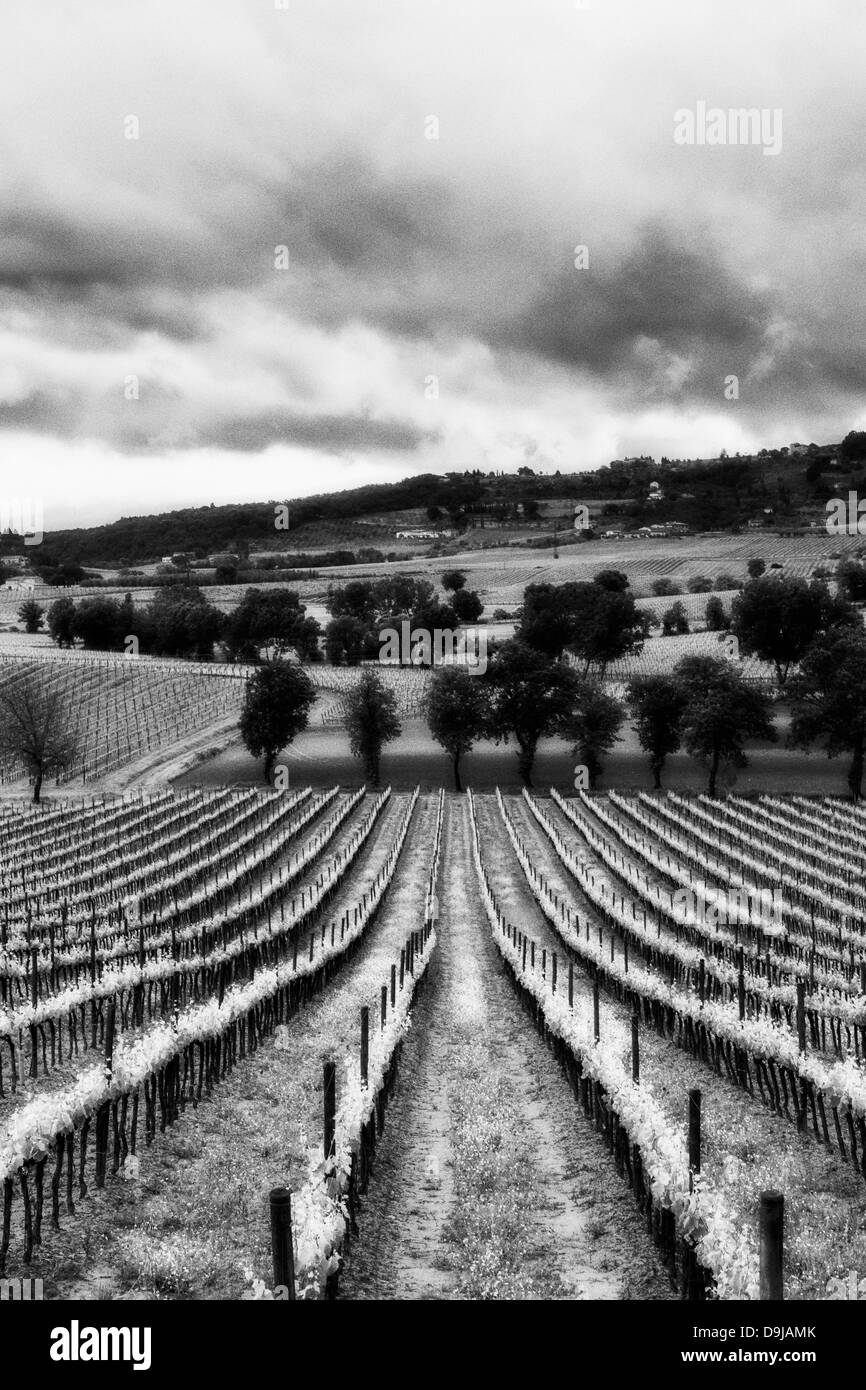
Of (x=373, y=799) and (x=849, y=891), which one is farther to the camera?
(x=373, y=799)

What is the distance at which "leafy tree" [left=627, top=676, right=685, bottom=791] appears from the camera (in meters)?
81.2

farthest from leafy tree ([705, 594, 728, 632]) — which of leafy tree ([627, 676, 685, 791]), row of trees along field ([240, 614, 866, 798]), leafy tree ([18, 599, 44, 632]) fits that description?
leafy tree ([18, 599, 44, 632])

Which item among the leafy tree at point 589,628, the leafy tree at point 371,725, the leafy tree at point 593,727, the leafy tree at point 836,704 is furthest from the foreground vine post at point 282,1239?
the leafy tree at point 589,628

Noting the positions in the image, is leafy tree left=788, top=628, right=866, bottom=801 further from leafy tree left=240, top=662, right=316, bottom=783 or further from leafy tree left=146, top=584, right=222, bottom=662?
leafy tree left=146, top=584, right=222, bottom=662

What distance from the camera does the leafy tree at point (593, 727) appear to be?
265 feet

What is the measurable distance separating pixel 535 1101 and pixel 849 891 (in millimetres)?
24458

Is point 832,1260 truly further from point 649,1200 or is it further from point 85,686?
point 85,686

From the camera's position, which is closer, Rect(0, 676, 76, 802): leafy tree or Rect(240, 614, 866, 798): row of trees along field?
Rect(240, 614, 866, 798): row of trees along field

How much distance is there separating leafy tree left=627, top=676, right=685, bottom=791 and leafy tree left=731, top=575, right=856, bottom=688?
101ft

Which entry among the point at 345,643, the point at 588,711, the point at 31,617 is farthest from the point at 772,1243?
the point at 31,617

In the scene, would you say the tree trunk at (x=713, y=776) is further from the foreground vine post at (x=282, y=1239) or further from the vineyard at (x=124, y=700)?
the foreground vine post at (x=282, y=1239)

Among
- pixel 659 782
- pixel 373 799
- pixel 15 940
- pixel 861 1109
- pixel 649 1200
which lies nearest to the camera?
pixel 649 1200

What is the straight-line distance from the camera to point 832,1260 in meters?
11.5
